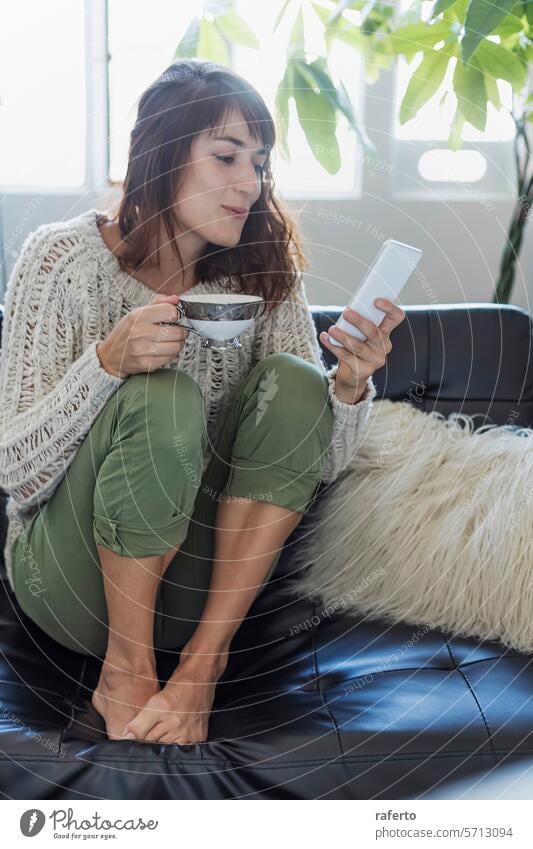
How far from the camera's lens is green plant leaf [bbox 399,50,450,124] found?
108 cm

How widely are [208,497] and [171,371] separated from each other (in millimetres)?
177

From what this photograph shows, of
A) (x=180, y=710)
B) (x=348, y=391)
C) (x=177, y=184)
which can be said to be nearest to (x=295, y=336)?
(x=348, y=391)

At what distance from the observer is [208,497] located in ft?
3.28

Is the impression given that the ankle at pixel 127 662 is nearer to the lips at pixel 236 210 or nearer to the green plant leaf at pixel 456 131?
the lips at pixel 236 210

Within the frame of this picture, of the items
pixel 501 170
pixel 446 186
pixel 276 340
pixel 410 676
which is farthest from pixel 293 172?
pixel 501 170

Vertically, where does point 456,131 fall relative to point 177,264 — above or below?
above

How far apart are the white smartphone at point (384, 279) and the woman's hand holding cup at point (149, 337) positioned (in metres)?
0.18

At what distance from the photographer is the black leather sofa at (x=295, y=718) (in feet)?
2.51

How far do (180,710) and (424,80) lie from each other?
0.78 meters

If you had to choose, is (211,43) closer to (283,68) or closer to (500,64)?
(283,68)

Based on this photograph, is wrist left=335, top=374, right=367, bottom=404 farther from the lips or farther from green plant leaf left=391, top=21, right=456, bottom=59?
green plant leaf left=391, top=21, right=456, bottom=59
